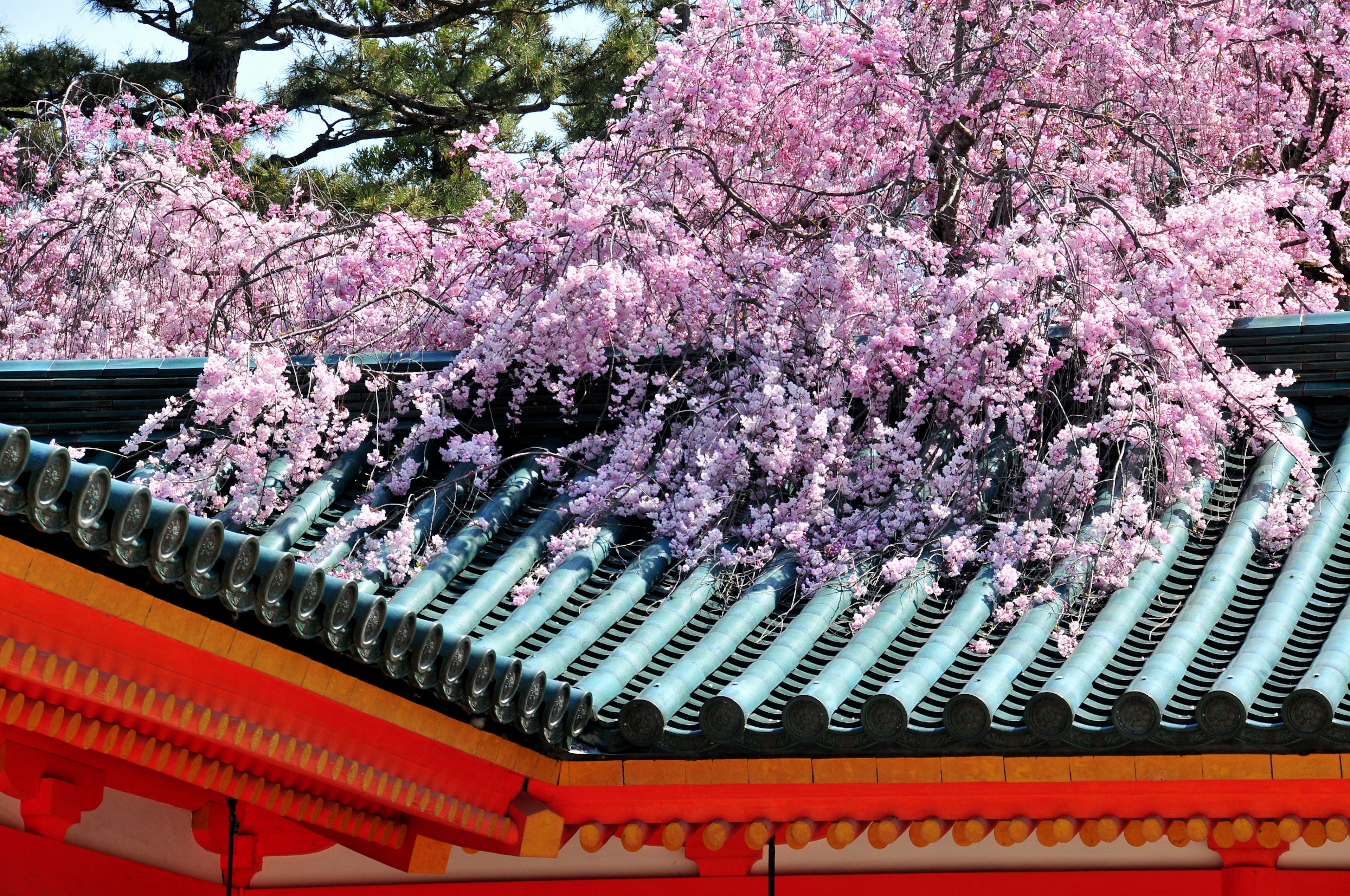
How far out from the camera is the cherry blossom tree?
525 centimetres

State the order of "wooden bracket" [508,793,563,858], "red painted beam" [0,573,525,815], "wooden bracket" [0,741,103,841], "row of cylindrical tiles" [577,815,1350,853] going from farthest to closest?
"wooden bracket" [508,793,563,858]
"row of cylindrical tiles" [577,815,1350,853]
"wooden bracket" [0,741,103,841]
"red painted beam" [0,573,525,815]

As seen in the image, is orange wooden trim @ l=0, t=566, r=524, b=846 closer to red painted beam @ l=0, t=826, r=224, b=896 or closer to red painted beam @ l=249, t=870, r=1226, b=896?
red painted beam @ l=249, t=870, r=1226, b=896

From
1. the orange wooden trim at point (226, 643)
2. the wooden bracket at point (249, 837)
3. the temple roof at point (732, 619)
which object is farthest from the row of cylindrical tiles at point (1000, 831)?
the wooden bracket at point (249, 837)

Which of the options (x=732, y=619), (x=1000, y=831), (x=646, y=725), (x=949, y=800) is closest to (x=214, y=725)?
(x=646, y=725)

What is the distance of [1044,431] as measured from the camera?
546 cm

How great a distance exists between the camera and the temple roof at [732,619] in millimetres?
3164

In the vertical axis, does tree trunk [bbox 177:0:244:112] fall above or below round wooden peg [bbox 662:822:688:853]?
above

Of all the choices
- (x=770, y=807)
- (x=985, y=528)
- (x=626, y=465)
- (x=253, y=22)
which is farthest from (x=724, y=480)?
(x=253, y=22)

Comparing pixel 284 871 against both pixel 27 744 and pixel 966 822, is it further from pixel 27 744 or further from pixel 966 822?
pixel 966 822

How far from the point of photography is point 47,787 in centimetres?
395

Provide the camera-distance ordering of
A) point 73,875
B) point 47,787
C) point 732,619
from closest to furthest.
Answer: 1. point 47,787
2. point 73,875
3. point 732,619

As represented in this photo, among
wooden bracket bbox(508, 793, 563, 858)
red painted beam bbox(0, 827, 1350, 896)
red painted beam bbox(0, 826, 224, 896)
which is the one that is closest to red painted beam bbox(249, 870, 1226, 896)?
red painted beam bbox(0, 827, 1350, 896)

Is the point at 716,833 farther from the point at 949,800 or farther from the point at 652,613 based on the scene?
the point at 652,613

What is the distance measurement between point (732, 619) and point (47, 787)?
6.84 feet
